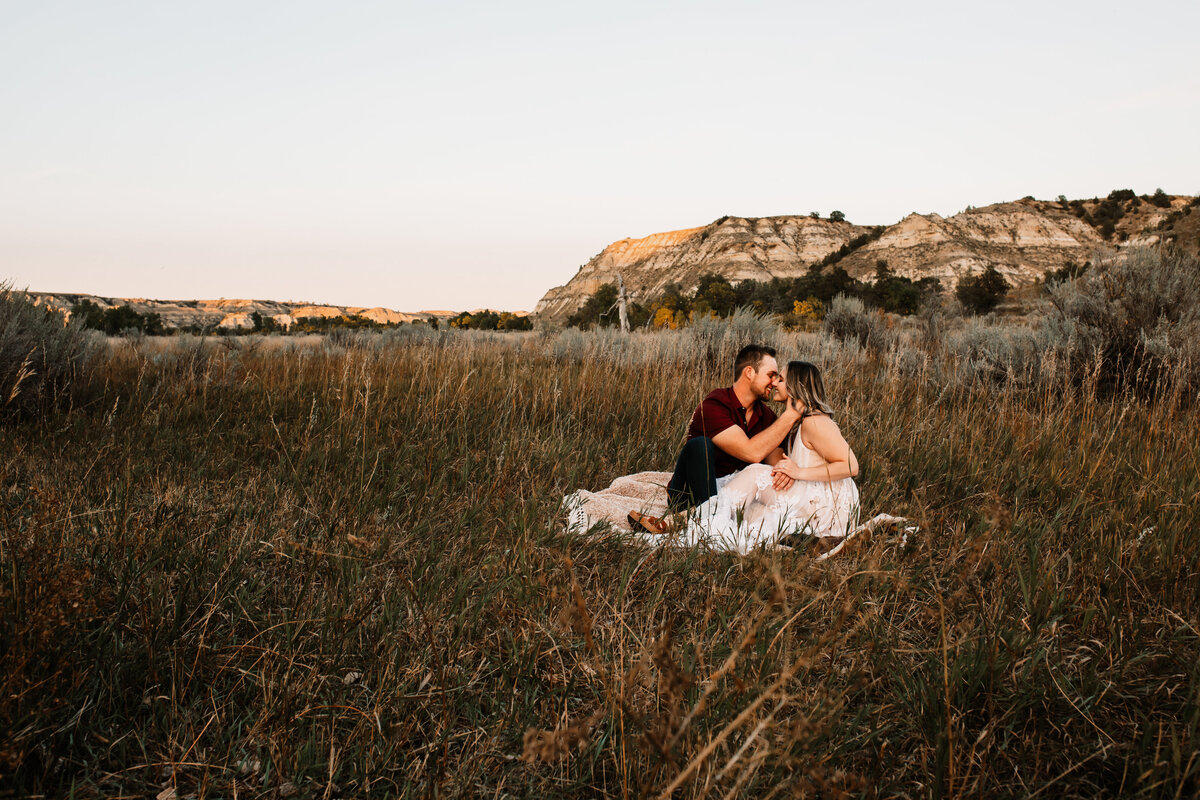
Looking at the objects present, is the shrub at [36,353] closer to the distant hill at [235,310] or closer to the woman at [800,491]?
the woman at [800,491]

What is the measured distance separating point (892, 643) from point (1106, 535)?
Answer: 154 cm

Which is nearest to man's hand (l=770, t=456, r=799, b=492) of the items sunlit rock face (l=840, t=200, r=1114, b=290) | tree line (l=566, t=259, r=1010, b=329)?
tree line (l=566, t=259, r=1010, b=329)

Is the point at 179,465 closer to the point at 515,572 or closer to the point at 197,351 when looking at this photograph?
the point at 515,572

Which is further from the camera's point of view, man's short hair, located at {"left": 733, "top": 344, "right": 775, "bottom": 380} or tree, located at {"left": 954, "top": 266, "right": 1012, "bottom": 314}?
tree, located at {"left": 954, "top": 266, "right": 1012, "bottom": 314}

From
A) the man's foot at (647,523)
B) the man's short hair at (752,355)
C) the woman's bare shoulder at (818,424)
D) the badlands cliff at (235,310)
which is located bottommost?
the man's foot at (647,523)

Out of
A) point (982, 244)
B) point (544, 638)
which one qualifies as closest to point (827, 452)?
point (544, 638)

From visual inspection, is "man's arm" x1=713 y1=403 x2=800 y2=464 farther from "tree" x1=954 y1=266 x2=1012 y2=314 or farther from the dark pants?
"tree" x1=954 y1=266 x2=1012 y2=314

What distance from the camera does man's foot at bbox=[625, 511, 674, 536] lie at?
10.7 ft

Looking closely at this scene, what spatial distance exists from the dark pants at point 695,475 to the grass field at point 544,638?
69 centimetres

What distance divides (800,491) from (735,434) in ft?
1.85

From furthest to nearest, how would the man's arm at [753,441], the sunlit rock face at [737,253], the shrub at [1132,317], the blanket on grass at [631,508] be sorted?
1. the sunlit rock face at [737,253]
2. the shrub at [1132,317]
3. the man's arm at [753,441]
4. the blanket on grass at [631,508]

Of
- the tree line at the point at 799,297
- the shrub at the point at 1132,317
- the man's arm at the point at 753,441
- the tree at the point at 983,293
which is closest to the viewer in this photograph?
the man's arm at the point at 753,441

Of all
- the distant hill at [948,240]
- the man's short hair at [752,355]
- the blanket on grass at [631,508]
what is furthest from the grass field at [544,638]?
the distant hill at [948,240]

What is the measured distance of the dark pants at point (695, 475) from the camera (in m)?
3.70
